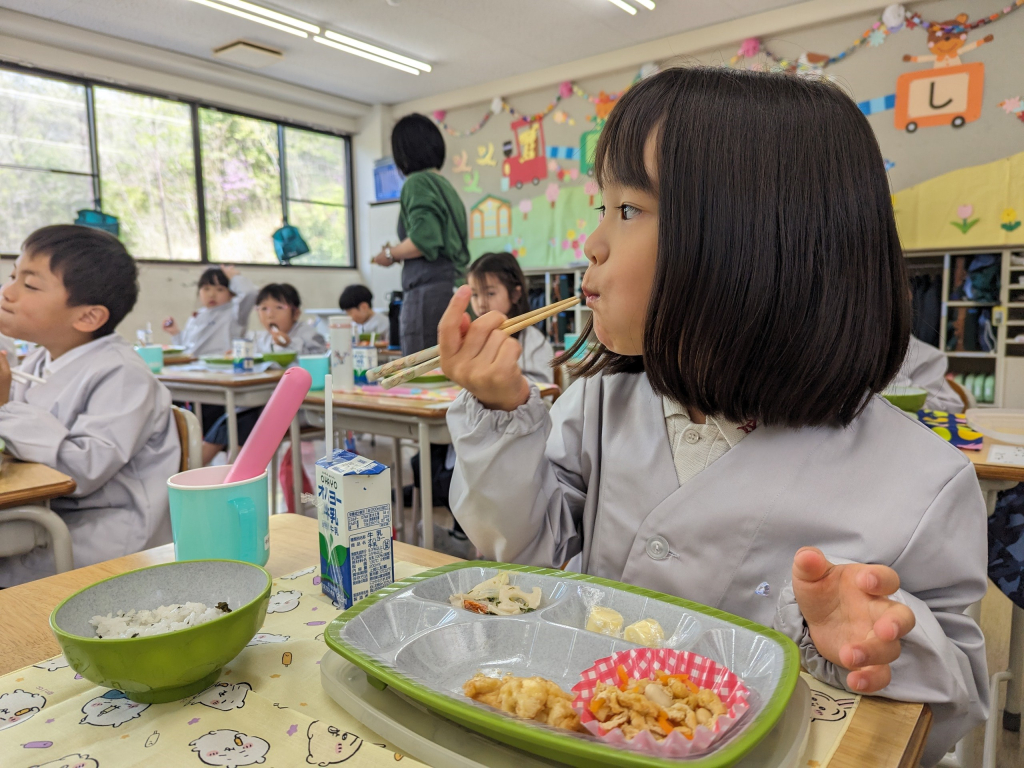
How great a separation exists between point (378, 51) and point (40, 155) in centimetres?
298

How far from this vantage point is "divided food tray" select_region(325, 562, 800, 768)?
44 centimetres

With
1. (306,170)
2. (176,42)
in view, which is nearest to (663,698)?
(176,42)

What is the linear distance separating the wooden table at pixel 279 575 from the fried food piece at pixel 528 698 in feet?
0.58

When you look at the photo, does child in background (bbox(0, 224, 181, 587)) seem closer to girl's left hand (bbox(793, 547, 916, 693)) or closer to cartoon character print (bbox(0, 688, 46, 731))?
cartoon character print (bbox(0, 688, 46, 731))

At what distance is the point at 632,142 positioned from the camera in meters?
0.68

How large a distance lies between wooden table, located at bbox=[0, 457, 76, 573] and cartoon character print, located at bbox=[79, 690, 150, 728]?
2.57 ft

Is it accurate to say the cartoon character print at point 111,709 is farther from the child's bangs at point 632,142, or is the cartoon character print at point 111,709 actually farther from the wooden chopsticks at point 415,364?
the child's bangs at point 632,142

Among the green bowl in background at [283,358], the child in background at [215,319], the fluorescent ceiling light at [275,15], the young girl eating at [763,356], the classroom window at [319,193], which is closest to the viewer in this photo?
the young girl eating at [763,356]

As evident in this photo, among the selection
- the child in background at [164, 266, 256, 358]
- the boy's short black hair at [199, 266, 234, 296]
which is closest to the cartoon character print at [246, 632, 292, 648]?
the child in background at [164, 266, 256, 358]

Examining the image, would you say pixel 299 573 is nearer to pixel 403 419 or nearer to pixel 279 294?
pixel 403 419

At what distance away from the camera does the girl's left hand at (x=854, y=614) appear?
48 cm

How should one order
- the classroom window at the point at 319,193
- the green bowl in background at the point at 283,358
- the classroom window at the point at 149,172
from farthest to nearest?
the classroom window at the point at 319,193
the classroom window at the point at 149,172
the green bowl in background at the point at 283,358

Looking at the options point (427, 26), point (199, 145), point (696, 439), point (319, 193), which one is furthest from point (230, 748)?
point (319, 193)

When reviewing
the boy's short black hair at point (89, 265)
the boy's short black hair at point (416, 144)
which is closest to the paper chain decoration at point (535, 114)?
the boy's short black hair at point (416, 144)
